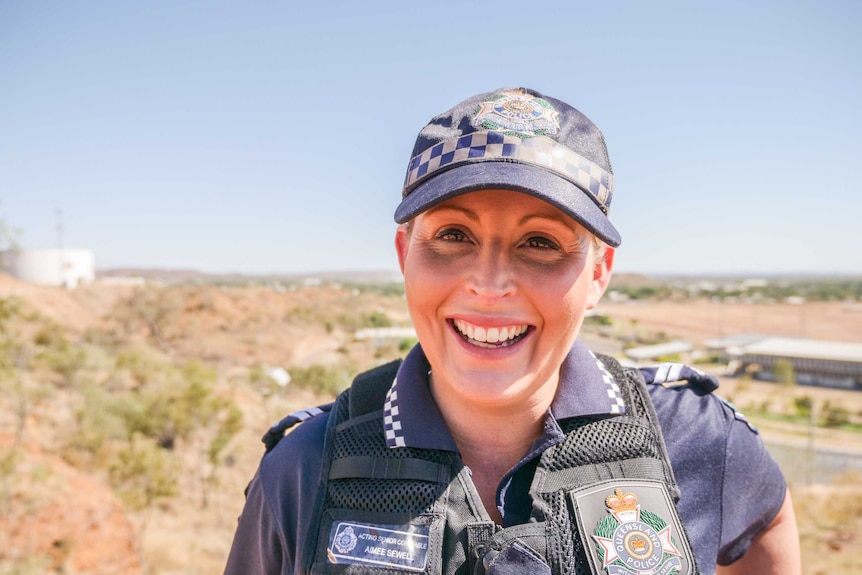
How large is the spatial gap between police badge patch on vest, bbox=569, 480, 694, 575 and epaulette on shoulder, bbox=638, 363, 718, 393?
47 cm

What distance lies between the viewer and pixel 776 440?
88.0ft

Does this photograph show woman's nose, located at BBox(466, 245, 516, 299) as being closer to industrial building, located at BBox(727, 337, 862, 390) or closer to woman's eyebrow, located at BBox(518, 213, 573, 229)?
woman's eyebrow, located at BBox(518, 213, 573, 229)

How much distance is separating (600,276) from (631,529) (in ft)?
2.42

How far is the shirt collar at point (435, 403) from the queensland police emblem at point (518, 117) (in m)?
0.75

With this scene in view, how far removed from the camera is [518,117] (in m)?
1.50

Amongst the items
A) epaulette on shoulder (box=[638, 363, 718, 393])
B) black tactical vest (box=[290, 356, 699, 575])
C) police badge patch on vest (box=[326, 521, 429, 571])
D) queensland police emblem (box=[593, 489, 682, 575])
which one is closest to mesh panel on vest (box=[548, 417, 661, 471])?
black tactical vest (box=[290, 356, 699, 575])

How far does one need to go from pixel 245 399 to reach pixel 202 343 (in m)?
20.6

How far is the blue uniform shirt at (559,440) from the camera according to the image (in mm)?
1538

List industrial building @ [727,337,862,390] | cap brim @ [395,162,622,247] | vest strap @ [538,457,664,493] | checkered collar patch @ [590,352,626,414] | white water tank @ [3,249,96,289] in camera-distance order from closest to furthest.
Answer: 1. cap brim @ [395,162,622,247]
2. vest strap @ [538,457,664,493]
3. checkered collar patch @ [590,352,626,414]
4. industrial building @ [727,337,862,390]
5. white water tank @ [3,249,96,289]

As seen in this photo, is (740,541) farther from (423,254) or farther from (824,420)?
(824,420)

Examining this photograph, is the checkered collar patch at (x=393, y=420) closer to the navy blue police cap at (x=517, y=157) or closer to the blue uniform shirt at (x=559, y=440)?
the blue uniform shirt at (x=559, y=440)

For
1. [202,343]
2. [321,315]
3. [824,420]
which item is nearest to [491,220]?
[824,420]

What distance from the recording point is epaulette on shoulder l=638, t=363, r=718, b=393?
6.03 feet

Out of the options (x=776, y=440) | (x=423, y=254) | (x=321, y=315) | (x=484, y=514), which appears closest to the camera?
(x=484, y=514)
